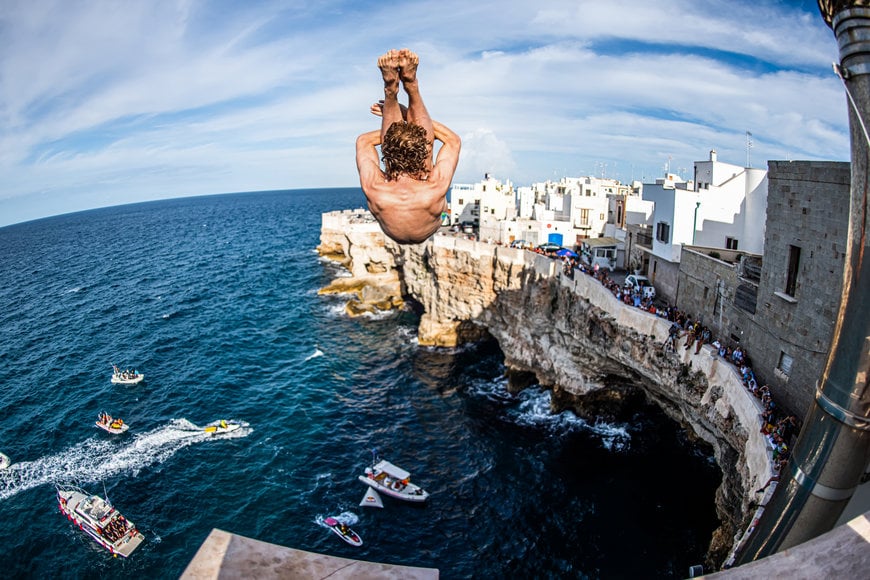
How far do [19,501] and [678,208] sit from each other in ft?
138

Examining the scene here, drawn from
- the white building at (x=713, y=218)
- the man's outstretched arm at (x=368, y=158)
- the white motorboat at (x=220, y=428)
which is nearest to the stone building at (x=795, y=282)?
the white building at (x=713, y=218)

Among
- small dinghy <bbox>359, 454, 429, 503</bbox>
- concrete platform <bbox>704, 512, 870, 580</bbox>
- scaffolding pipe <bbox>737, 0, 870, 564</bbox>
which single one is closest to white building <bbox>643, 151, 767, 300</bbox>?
scaffolding pipe <bbox>737, 0, 870, 564</bbox>

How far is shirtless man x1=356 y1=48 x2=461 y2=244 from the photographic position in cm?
693

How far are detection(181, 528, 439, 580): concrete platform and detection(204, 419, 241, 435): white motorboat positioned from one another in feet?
106

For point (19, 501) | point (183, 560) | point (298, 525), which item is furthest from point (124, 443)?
point (298, 525)

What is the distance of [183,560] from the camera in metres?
25.8

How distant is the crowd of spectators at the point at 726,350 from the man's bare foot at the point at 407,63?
16741mm

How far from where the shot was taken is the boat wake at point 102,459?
105 ft

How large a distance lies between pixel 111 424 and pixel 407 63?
4005 cm

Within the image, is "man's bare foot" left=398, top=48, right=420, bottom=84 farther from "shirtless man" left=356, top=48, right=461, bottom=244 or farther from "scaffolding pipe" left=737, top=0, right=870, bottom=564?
"scaffolding pipe" left=737, top=0, right=870, bottom=564

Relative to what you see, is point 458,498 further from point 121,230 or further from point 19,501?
point 121,230

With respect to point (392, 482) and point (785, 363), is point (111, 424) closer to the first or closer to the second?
point (392, 482)

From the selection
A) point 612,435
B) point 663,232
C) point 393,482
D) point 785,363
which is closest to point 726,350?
point 785,363

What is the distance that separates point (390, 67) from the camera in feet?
21.3
